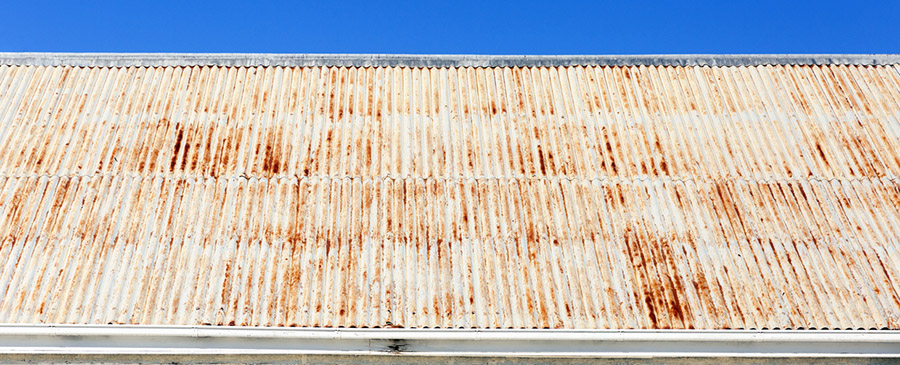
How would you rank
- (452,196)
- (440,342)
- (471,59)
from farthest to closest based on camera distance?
(471,59) < (452,196) < (440,342)

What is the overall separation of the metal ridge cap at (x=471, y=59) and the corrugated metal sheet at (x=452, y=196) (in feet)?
0.54

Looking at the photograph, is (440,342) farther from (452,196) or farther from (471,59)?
(471,59)

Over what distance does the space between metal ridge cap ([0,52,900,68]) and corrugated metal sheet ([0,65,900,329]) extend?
163mm

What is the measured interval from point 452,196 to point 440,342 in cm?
191

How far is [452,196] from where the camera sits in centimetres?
732

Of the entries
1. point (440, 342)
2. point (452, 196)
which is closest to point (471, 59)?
point (452, 196)

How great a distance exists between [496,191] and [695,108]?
130 inches

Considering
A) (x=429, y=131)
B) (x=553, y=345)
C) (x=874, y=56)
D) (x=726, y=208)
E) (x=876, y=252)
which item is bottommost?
(x=553, y=345)

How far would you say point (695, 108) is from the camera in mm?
8898

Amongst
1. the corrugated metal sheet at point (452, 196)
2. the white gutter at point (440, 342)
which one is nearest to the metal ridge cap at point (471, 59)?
the corrugated metal sheet at point (452, 196)

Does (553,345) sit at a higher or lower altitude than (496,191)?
lower

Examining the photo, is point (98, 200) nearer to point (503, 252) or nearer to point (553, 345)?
point (503, 252)

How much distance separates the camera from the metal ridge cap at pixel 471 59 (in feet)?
31.7

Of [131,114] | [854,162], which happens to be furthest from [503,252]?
[131,114]
